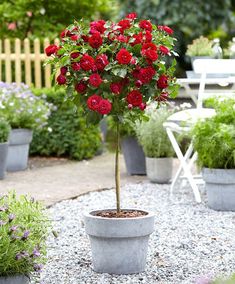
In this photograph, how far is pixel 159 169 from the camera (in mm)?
8094

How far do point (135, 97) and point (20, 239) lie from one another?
3.45ft

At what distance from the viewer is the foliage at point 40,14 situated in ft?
37.2

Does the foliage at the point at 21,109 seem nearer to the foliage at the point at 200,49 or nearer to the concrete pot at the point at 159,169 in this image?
the concrete pot at the point at 159,169

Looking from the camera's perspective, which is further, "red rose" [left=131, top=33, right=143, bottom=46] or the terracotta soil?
the terracotta soil

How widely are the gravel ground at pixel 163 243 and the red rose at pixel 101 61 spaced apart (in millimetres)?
1173

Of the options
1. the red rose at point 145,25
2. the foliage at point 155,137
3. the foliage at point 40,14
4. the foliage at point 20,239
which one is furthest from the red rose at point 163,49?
the foliage at point 40,14

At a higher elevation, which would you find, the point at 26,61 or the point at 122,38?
the point at 122,38

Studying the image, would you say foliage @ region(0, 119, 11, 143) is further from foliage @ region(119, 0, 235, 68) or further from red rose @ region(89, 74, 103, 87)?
foliage @ region(119, 0, 235, 68)

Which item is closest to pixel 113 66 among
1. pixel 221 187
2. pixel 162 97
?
pixel 162 97

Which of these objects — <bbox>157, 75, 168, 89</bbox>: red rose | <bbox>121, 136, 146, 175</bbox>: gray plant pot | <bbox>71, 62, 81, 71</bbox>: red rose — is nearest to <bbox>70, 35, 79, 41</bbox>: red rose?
<bbox>71, 62, 81, 71</bbox>: red rose

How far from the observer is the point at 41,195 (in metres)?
7.44

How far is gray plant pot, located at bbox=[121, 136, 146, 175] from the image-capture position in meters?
8.59

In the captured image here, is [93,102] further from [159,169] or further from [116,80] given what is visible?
[159,169]

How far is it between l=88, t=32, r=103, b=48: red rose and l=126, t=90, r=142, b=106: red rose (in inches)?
12.5
